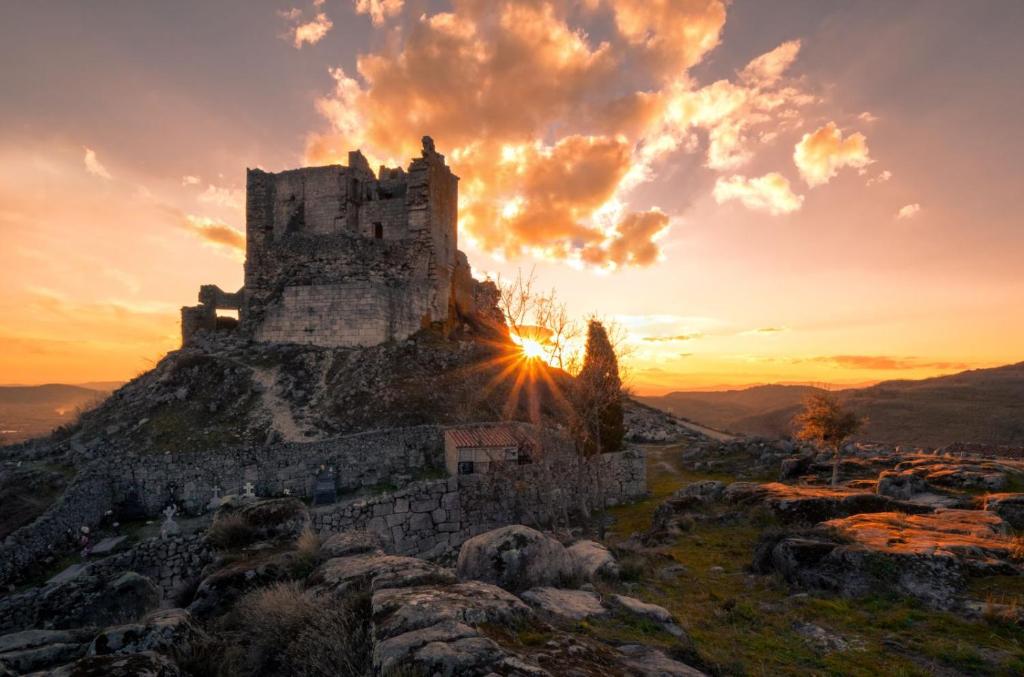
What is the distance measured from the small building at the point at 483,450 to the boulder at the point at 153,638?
14137 mm

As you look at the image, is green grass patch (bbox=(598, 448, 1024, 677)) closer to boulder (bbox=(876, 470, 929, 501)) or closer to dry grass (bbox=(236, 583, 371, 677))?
dry grass (bbox=(236, 583, 371, 677))

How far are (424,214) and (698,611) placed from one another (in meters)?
31.2

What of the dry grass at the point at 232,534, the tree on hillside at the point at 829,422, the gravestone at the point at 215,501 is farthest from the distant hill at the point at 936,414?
the gravestone at the point at 215,501

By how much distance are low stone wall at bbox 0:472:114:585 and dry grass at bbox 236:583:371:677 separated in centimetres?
1632

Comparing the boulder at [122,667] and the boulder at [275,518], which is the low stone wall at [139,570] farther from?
the boulder at [122,667]

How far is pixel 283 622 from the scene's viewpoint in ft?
17.8

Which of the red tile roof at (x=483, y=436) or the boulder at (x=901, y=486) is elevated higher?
the red tile roof at (x=483, y=436)

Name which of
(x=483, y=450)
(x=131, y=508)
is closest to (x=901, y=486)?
(x=483, y=450)

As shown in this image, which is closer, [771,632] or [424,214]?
[771,632]

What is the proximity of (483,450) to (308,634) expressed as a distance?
15.1m

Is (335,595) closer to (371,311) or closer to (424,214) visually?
(371,311)

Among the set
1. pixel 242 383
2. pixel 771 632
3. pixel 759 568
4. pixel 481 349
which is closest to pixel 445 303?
pixel 481 349

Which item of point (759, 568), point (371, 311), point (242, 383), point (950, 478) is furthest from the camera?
point (371, 311)

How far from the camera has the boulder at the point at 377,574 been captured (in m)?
6.06
